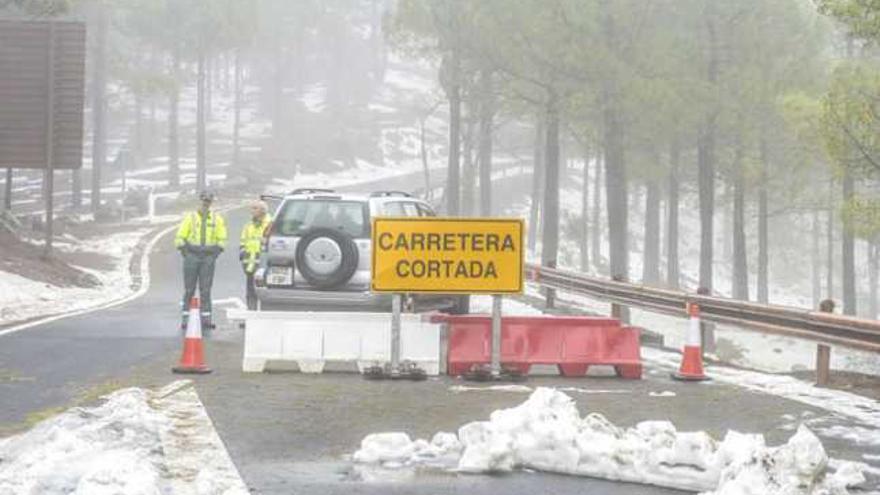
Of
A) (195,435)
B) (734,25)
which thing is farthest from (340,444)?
(734,25)

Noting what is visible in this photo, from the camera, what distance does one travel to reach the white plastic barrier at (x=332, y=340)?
11398 mm

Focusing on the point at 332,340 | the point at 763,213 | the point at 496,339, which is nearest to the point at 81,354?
the point at 332,340

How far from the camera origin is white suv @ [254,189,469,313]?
1259cm

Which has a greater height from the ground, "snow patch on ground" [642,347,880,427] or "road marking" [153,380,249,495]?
"snow patch on ground" [642,347,880,427]

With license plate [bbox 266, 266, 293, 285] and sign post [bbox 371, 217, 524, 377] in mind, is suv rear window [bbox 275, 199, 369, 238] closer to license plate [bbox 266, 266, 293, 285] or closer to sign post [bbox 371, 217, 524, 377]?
license plate [bbox 266, 266, 293, 285]

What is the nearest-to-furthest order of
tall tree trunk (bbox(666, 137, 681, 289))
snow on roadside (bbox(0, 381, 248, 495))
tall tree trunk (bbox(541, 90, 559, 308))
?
Result: snow on roadside (bbox(0, 381, 248, 495)) → tall tree trunk (bbox(541, 90, 559, 308)) → tall tree trunk (bbox(666, 137, 681, 289))

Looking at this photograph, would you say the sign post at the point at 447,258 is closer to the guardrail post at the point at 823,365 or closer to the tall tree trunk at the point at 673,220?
the guardrail post at the point at 823,365

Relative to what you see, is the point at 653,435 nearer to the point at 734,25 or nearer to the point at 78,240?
the point at 734,25

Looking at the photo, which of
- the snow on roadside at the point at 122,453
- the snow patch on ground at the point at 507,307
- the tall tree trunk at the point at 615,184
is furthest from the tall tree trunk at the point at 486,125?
the snow on roadside at the point at 122,453

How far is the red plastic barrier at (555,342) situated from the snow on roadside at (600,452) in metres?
3.99

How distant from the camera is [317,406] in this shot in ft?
30.4

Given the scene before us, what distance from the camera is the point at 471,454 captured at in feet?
22.6

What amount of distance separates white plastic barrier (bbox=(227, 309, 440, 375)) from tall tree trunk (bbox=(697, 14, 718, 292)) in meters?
19.0

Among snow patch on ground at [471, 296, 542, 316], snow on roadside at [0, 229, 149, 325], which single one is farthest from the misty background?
snow on roadside at [0, 229, 149, 325]
